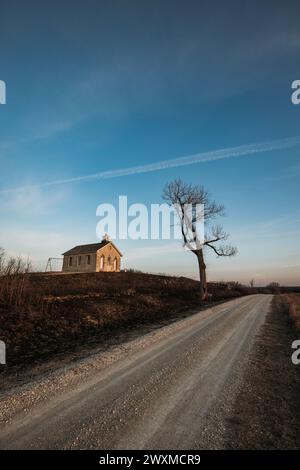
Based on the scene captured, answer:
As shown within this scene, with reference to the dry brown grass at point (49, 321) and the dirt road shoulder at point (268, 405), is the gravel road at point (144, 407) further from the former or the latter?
the dry brown grass at point (49, 321)

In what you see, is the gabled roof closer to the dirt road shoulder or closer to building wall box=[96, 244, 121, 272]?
building wall box=[96, 244, 121, 272]

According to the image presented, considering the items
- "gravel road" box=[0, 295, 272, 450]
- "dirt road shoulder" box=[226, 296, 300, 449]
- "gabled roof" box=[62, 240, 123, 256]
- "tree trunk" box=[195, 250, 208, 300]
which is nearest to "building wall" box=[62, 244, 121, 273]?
"gabled roof" box=[62, 240, 123, 256]

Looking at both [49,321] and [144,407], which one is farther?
[49,321]

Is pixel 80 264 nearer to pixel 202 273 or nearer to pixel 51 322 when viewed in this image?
pixel 202 273

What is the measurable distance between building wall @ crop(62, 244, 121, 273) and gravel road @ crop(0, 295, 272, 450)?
41698mm

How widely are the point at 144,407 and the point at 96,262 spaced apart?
4465 cm

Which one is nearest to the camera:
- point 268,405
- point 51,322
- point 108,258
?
point 268,405

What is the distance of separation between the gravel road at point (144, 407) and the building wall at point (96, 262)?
41698mm

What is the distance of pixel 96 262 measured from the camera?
48.2m

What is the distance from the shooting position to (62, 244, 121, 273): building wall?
48719 millimetres

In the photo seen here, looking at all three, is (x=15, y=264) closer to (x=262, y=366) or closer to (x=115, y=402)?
(x=115, y=402)

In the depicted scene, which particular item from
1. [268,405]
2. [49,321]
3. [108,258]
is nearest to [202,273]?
[49,321]

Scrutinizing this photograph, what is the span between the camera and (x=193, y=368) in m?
6.57
